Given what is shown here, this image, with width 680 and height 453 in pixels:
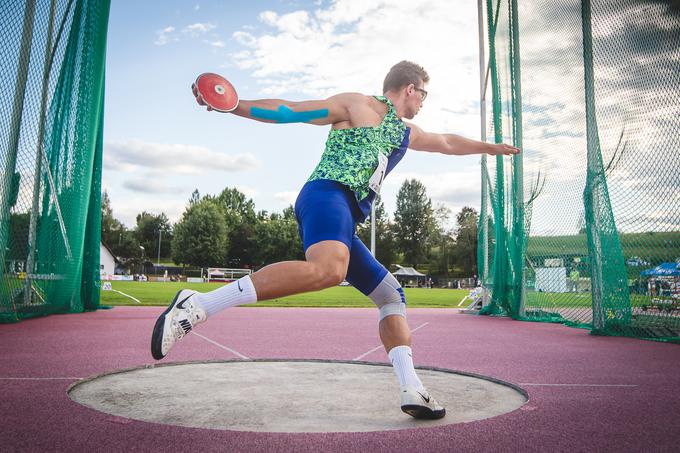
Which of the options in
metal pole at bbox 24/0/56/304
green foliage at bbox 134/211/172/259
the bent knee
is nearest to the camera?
the bent knee

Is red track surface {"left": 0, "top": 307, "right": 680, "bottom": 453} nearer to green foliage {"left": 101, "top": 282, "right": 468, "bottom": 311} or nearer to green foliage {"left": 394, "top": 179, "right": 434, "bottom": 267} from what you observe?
green foliage {"left": 101, "top": 282, "right": 468, "bottom": 311}

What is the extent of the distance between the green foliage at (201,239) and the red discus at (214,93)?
61.4 meters

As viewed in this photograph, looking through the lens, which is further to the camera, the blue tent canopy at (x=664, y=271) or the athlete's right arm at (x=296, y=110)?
the blue tent canopy at (x=664, y=271)

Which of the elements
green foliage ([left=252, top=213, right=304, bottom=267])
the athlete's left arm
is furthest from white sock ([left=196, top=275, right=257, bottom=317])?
green foliage ([left=252, top=213, right=304, bottom=267])

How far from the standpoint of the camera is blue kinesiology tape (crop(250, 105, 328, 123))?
2.54m

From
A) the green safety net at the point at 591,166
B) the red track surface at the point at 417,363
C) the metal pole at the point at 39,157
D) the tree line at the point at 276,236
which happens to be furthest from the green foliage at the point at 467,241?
the metal pole at the point at 39,157

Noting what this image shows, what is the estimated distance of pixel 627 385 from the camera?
127 inches

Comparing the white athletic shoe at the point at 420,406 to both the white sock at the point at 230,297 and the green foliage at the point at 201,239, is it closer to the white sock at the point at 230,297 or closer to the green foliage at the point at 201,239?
the white sock at the point at 230,297

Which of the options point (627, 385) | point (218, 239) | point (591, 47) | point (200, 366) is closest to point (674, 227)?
point (591, 47)

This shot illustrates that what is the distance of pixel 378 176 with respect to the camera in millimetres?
2617

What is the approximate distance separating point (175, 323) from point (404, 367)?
1.08 m

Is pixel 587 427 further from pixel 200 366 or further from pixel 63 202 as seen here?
pixel 63 202

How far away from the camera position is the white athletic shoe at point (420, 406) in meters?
2.29

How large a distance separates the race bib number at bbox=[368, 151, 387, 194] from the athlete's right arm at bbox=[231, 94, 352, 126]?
0.91 feet
